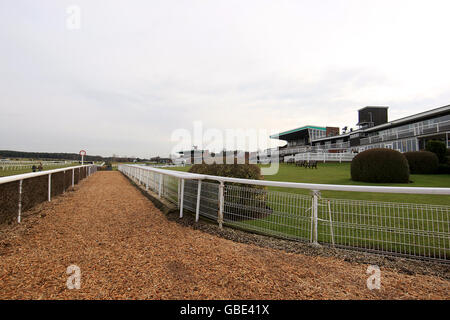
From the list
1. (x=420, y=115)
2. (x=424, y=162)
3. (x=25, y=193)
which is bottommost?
(x=25, y=193)

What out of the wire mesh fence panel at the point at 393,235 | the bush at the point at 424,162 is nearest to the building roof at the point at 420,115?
the bush at the point at 424,162

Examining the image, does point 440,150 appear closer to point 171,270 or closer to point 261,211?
point 261,211

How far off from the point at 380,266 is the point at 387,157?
9609 millimetres

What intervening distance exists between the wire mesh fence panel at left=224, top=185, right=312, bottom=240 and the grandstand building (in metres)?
22.2

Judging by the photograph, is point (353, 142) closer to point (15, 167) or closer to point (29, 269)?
point (29, 269)

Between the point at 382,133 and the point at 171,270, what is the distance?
33.8m

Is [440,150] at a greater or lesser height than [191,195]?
greater

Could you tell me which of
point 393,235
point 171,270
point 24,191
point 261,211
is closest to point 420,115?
point 393,235

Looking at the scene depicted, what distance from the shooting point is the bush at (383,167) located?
381 inches

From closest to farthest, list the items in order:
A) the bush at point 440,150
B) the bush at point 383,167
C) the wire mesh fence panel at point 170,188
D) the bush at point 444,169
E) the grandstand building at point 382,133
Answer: the wire mesh fence panel at point 170,188 < the bush at point 383,167 < the bush at point 444,169 < the bush at point 440,150 < the grandstand building at point 382,133

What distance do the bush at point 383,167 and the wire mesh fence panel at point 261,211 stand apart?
8019mm

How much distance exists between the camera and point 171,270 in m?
2.30

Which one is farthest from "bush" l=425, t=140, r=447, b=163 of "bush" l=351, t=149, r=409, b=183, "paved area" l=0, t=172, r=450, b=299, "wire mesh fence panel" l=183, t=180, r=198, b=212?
"wire mesh fence panel" l=183, t=180, r=198, b=212

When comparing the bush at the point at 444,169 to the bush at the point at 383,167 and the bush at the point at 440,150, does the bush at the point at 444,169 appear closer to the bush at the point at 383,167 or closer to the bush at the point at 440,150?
the bush at the point at 440,150
